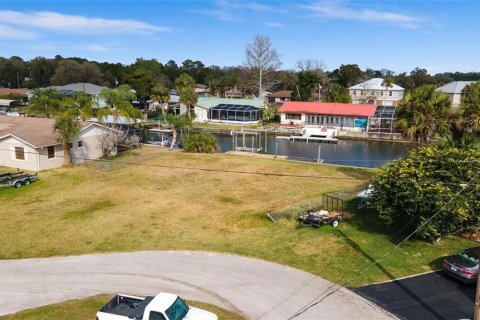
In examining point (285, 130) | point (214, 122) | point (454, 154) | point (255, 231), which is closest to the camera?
point (454, 154)

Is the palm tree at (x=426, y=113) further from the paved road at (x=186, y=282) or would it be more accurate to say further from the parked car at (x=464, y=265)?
the paved road at (x=186, y=282)

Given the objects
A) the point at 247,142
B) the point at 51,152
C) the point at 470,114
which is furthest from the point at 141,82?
the point at 470,114

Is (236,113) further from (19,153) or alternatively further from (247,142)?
(19,153)

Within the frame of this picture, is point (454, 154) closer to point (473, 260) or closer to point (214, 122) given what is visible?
point (473, 260)

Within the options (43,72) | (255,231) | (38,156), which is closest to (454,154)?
(255,231)

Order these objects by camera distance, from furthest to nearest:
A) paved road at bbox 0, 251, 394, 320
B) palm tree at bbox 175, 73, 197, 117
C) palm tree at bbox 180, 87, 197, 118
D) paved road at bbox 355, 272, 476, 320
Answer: palm tree at bbox 175, 73, 197, 117 < palm tree at bbox 180, 87, 197, 118 < paved road at bbox 0, 251, 394, 320 < paved road at bbox 355, 272, 476, 320

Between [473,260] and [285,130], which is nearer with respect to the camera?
[473,260]

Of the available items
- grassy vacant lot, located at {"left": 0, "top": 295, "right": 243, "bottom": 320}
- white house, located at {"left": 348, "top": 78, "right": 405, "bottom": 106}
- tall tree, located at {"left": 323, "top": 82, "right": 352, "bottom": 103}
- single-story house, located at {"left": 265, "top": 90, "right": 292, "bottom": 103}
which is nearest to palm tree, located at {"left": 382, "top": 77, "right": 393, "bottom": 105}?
white house, located at {"left": 348, "top": 78, "right": 405, "bottom": 106}

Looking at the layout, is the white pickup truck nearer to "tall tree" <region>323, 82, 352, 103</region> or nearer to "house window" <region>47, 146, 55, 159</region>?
"house window" <region>47, 146, 55, 159</region>
